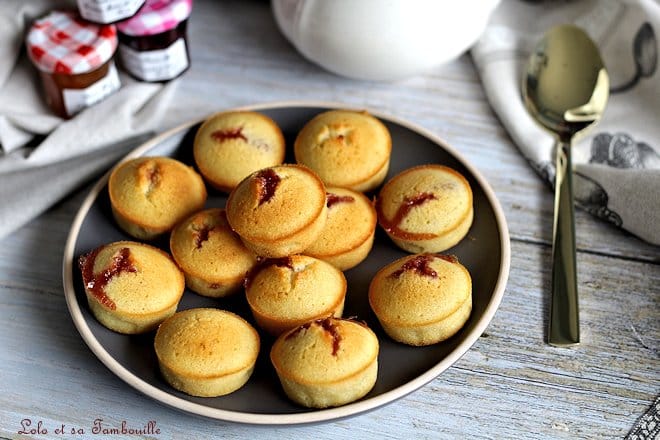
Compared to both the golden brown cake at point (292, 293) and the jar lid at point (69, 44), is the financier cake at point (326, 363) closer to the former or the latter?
the golden brown cake at point (292, 293)

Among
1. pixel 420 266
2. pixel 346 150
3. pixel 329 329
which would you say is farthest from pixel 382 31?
pixel 329 329

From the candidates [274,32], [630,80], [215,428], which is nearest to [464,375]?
[215,428]

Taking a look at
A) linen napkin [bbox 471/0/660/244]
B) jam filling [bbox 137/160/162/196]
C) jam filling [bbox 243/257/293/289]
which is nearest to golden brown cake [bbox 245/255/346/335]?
jam filling [bbox 243/257/293/289]

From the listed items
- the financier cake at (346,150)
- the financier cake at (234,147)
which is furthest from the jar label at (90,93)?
the financier cake at (346,150)

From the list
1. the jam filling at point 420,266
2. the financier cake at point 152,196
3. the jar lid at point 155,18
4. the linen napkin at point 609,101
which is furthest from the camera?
the jar lid at point 155,18

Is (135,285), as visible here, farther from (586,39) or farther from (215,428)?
(586,39)

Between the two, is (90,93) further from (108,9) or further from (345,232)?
(345,232)

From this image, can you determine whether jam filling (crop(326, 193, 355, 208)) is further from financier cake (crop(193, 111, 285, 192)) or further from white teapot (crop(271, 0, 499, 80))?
white teapot (crop(271, 0, 499, 80))
